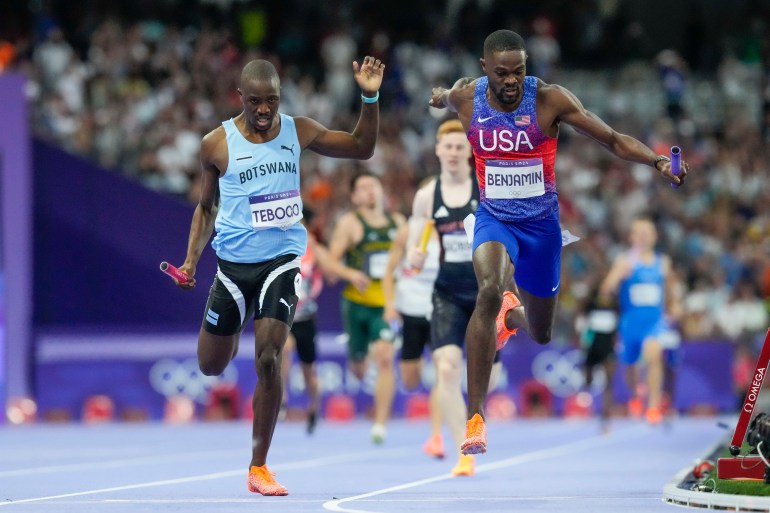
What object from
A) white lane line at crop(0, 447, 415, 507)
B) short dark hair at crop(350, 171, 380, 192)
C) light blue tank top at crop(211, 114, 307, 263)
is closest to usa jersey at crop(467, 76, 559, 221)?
light blue tank top at crop(211, 114, 307, 263)

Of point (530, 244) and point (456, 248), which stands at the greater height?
point (456, 248)

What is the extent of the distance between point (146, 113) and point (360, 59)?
17.3ft

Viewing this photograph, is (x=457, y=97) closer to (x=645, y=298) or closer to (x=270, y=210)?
(x=270, y=210)

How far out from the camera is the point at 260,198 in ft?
29.0

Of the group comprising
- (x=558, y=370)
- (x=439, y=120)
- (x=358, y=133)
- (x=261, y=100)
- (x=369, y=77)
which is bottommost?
(x=558, y=370)

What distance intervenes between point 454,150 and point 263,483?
3.76m

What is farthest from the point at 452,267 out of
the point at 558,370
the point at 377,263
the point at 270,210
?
the point at 558,370

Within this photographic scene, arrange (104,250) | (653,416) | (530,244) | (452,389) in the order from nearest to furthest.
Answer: (530,244), (452,389), (653,416), (104,250)

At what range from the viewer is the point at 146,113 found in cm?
2150

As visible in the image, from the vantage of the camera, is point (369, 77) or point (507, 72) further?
point (369, 77)

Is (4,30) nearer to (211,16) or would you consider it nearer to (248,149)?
(211,16)

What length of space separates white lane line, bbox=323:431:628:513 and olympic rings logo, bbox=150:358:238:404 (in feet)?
19.3

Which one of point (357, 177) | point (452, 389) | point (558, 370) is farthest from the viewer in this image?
point (558, 370)

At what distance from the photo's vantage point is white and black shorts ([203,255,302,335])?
8.80 m
